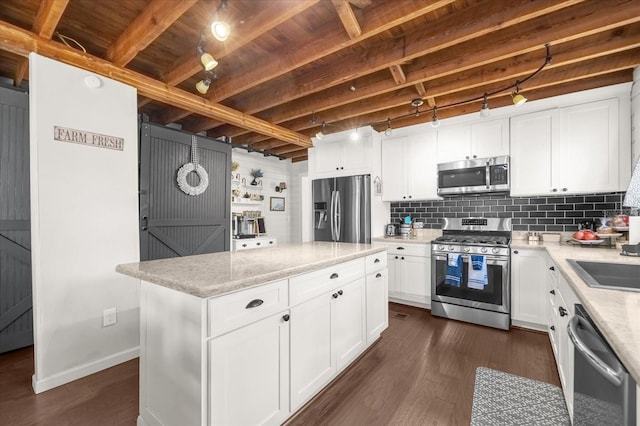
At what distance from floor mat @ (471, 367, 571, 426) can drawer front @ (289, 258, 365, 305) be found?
116 centimetres

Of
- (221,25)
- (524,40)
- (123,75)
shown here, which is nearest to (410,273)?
(524,40)

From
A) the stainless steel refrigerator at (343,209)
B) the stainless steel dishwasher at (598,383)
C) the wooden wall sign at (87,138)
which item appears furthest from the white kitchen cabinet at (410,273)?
the wooden wall sign at (87,138)

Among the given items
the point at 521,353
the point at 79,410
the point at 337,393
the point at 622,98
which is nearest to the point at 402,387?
the point at 337,393

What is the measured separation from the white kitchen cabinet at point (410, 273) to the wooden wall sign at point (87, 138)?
3.09m

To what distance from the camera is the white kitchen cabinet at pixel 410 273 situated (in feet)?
11.7

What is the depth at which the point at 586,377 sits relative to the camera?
Answer: 3.86ft

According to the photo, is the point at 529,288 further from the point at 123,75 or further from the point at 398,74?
the point at 123,75

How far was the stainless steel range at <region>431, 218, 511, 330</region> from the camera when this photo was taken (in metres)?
3.04

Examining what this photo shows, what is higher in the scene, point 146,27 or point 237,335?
point 146,27

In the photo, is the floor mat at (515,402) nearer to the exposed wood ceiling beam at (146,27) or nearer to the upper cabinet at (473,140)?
the upper cabinet at (473,140)

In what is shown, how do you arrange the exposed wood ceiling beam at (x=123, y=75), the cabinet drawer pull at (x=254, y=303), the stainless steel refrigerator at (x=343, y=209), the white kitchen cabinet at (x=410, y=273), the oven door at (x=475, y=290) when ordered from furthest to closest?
the stainless steel refrigerator at (x=343, y=209) < the white kitchen cabinet at (x=410, y=273) < the oven door at (x=475, y=290) < the exposed wood ceiling beam at (x=123, y=75) < the cabinet drawer pull at (x=254, y=303)

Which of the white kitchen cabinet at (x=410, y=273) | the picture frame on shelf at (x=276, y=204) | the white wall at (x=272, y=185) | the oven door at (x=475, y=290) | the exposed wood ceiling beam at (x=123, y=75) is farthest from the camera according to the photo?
the picture frame on shelf at (x=276, y=204)

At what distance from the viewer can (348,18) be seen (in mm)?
1833

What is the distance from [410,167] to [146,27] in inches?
131
